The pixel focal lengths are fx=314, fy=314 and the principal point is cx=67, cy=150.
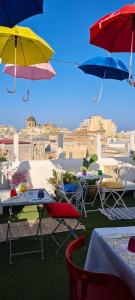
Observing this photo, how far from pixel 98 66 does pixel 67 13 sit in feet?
15.1

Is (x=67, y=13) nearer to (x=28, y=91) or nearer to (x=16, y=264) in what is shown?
(x=28, y=91)

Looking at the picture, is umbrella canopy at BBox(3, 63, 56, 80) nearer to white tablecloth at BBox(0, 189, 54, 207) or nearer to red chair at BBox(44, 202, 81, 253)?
white tablecloth at BBox(0, 189, 54, 207)

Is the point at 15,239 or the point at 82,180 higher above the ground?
the point at 82,180

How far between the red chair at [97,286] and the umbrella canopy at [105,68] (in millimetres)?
4921

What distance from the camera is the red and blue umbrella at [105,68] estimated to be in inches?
242

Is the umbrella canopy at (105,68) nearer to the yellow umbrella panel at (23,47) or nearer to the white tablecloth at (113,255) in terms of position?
the yellow umbrella panel at (23,47)

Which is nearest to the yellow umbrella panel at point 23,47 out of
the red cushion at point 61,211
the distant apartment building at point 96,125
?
the red cushion at point 61,211

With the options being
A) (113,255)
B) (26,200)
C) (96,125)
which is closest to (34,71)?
(26,200)

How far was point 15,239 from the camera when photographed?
4.59 metres

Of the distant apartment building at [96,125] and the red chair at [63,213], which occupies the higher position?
the distant apartment building at [96,125]

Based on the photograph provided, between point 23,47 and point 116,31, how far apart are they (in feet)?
5.53

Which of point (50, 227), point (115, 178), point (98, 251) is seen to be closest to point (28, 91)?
point (50, 227)

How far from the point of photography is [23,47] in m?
5.07

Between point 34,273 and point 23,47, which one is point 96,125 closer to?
point 23,47
